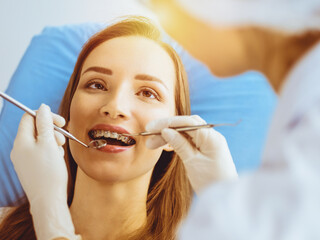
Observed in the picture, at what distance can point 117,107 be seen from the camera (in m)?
0.97

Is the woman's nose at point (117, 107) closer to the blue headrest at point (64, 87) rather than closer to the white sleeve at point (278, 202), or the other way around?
the blue headrest at point (64, 87)

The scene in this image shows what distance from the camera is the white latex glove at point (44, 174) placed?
2.75 feet

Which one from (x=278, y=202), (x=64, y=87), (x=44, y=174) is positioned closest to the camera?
(x=278, y=202)

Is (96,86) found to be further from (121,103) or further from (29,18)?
(29,18)

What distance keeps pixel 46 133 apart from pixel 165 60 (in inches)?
15.7

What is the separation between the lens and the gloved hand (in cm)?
88

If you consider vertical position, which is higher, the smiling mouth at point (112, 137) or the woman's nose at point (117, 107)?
the woman's nose at point (117, 107)

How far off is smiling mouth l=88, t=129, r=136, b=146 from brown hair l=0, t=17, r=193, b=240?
0.56 feet

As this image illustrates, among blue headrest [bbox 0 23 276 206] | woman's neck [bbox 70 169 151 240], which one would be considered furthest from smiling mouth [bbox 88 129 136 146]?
blue headrest [bbox 0 23 276 206]

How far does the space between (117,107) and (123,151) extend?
0.39ft

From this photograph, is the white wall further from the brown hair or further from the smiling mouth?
the smiling mouth

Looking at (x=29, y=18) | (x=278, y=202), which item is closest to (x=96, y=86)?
(x=29, y=18)

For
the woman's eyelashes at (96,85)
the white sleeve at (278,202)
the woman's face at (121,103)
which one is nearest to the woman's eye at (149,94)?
the woman's face at (121,103)

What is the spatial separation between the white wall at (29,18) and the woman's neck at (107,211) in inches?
23.5
